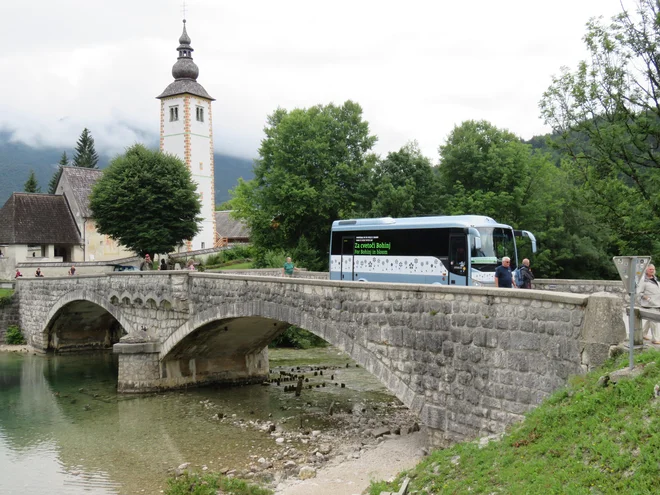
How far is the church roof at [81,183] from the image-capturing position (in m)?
54.5

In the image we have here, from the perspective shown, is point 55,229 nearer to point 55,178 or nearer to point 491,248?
point 55,178

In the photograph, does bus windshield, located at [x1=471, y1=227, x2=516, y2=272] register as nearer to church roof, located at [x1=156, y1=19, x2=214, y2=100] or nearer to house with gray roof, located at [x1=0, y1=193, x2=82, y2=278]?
house with gray roof, located at [x1=0, y1=193, x2=82, y2=278]

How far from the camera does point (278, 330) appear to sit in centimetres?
2302

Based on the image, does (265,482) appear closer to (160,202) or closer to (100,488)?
(100,488)

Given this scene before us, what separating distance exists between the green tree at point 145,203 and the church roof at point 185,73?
16.4 m

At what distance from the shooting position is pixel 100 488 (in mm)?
13562

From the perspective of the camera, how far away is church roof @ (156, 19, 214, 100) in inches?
2359

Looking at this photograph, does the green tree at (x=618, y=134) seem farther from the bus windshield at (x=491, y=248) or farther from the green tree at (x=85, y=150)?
the green tree at (x=85, y=150)

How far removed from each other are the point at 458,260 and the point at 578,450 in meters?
10.8

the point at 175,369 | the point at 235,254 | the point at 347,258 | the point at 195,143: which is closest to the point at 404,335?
the point at 347,258

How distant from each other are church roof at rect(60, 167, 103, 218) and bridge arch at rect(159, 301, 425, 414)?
35.2 m

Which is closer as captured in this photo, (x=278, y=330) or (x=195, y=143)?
(x=278, y=330)

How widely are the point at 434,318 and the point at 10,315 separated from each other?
35.0 meters

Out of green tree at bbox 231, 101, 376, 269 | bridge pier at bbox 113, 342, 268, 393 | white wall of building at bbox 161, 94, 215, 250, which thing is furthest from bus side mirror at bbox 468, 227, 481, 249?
white wall of building at bbox 161, 94, 215, 250
